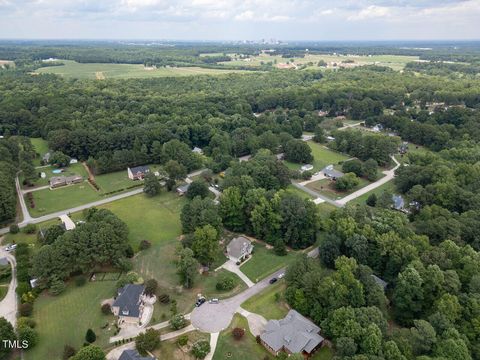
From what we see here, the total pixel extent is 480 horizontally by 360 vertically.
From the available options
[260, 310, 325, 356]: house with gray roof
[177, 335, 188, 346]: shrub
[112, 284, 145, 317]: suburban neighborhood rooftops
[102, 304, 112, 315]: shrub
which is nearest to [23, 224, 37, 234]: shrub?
[112, 284, 145, 317]: suburban neighborhood rooftops

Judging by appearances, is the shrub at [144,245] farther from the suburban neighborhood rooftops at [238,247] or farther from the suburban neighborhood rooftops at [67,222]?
the suburban neighborhood rooftops at [67,222]

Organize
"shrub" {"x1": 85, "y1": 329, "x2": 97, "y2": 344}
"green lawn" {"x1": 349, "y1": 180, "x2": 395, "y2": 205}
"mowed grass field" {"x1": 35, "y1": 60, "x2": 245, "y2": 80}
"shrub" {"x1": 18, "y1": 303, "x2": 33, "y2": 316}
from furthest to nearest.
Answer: "mowed grass field" {"x1": 35, "y1": 60, "x2": 245, "y2": 80}, "green lawn" {"x1": 349, "y1": 180, "x2": 395, "y2": 205}, "shrub" {"x1": 18, "y1": 303, "x2": 33, "y2": 316}, "shrub" {"x1": 85, "y1": 329, "x2": 97, "y2": 344}

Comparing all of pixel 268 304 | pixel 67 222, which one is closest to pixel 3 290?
pixel 67 222

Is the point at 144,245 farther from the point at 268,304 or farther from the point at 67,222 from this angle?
the point at 268,304

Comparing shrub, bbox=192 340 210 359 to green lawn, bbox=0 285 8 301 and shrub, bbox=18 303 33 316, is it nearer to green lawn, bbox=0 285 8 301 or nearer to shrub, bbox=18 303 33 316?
shrub, bbox=18 303 33 316

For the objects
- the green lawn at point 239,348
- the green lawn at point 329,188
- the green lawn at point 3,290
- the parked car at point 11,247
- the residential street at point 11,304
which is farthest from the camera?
the green lawn at point 329,188

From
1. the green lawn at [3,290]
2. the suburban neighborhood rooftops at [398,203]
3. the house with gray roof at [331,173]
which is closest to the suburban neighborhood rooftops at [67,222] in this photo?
the green lawn at [3,290]
